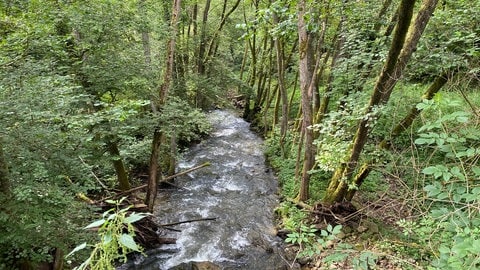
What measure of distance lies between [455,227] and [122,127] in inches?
221

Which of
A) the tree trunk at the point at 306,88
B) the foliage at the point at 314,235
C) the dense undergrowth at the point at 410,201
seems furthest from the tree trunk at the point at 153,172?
the foliage at the point at 314,235

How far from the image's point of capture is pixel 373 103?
515 cm

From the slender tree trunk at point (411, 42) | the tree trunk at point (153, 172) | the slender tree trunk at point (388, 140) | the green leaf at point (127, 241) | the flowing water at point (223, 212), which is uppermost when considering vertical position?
the slender tree trunk at point (411, 42)

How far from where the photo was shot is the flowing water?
6727mm

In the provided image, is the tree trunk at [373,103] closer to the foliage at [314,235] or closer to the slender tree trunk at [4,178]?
the foliage at [314,235]

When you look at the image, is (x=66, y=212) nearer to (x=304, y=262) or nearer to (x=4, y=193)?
(x=4, y=193)

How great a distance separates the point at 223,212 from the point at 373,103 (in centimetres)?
539

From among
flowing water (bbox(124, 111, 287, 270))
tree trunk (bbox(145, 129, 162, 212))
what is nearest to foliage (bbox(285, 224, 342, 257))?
flowing water (bbox(124, 111, 287, 270))

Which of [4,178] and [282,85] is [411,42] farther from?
[282,85]

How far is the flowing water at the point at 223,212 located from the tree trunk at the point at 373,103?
194cm

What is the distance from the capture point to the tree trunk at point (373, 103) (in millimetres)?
4258

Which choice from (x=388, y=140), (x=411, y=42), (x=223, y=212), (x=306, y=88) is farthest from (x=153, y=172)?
(x=411, y=42)

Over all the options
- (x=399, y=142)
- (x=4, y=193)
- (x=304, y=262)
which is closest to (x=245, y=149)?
(x=399, y=142)

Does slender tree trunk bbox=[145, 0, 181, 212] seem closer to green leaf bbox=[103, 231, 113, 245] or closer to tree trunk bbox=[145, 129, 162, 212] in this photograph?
tree trunk bbox=[145, 129, 162, 212]
